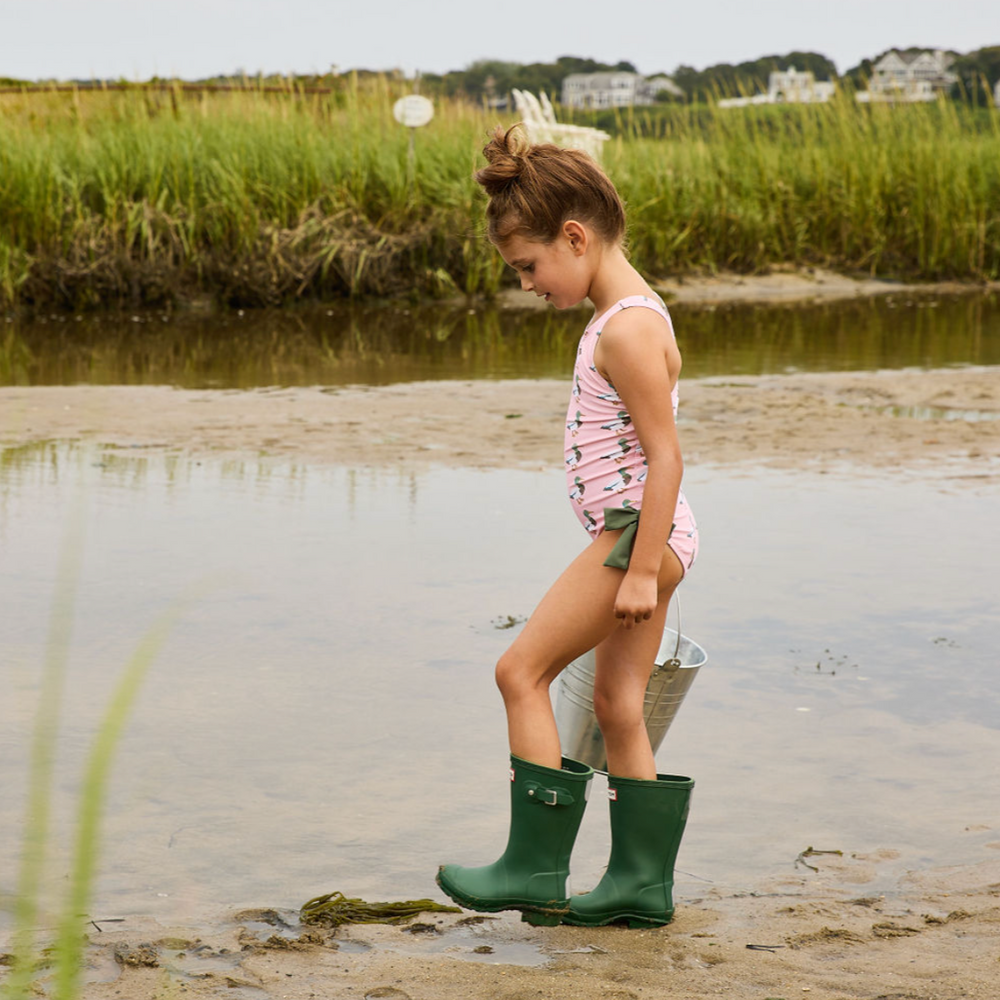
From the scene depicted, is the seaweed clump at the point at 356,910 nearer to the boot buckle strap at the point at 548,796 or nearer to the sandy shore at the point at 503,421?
the boot buckle strap at the point at 548,796

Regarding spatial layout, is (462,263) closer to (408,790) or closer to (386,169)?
(386,169)

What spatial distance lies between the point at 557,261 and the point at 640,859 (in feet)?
3.45

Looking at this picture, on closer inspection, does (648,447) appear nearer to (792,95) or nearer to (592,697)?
(592,697)

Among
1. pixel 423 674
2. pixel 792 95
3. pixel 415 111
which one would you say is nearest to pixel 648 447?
pixel 423 674

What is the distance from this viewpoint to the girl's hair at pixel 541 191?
8.01ft

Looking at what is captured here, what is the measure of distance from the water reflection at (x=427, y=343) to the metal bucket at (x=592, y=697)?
5.88 meters

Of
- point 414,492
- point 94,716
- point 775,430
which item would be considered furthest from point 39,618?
point 775,430

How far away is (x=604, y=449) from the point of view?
8.16 ft

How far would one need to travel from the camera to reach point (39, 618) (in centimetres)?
410

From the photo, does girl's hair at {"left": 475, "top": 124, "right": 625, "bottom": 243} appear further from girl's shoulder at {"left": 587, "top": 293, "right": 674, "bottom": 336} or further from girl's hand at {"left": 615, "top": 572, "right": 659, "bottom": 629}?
girl's hand at {"left": 615, "top": 572, "right": 659, "bottom": 629}

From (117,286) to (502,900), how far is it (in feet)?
34.4

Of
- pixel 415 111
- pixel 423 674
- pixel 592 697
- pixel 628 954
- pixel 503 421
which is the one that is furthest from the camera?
pixel 415 111

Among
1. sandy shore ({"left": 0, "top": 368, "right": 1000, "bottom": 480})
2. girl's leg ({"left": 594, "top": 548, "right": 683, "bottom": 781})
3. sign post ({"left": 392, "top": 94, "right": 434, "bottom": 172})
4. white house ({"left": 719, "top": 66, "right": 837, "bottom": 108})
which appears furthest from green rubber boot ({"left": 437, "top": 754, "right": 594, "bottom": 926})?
white house ({"left": 719, "top": 66, "right": 837, "bottom": 108})

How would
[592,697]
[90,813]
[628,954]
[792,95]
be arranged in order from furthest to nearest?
[792,95] → [592,697] → [628,954] → [90,813]
